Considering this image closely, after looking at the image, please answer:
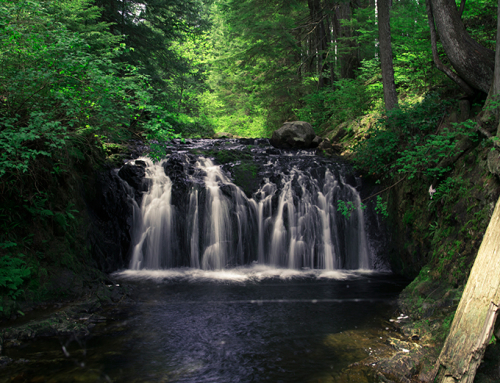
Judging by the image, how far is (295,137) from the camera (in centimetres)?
1423

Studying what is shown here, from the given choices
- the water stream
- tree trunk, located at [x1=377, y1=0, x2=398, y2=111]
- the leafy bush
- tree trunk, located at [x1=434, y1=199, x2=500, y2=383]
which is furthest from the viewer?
the leafy bush

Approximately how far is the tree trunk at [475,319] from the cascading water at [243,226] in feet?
19.4

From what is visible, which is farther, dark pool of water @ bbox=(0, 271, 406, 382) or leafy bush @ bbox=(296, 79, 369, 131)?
leafy bush @ bbox=(296, 79, 369, 131)

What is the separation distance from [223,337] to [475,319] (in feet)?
11.3

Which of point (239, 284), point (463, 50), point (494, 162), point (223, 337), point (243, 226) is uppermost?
point (463, 50)

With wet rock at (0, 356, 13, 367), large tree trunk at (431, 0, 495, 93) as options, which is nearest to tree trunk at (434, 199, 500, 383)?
large tree trunk at (431, 0, 495, 93)

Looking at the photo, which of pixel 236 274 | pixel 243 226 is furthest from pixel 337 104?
pixel 236 274

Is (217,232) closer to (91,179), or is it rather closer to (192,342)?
(91,179)

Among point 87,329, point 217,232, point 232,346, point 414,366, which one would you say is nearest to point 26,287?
point 87,329

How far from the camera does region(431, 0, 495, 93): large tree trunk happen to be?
7348 mm

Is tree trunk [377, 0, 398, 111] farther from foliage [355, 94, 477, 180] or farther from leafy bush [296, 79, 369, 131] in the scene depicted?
leafy bush [296, 79, 369, 131]

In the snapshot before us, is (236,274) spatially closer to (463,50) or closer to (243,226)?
(243,226)

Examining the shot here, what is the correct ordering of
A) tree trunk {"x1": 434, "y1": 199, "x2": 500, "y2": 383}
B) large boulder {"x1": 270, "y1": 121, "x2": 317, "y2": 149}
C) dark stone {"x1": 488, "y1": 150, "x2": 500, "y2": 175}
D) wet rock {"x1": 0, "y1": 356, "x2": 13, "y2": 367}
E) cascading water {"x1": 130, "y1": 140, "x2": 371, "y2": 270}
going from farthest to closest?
large boulder {"x1": 270, "y1": 121, "x2": 317, "y2": 149} → cascading water {"x1": 130, "y1": 140, "x2": 371, "y2": 270} → dark stone {"x1": 488, "y1": 150, "x2": 500, "y2": 175} → wet rock {"x1": 0, "y1": 356, "x2": 13, "y2": 367} → tree trunk {"x1": 434, "y1": 199, "x2": 500, "y2": 383}

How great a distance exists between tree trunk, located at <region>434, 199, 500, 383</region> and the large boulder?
10693 mm
